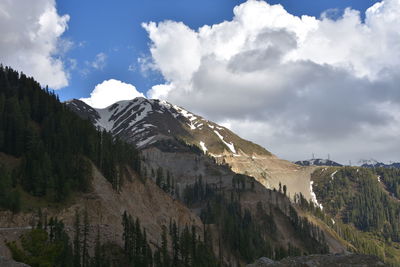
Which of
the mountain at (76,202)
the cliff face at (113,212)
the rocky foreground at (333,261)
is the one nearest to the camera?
the rocky foreground at (333,261)

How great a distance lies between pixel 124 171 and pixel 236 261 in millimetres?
54046

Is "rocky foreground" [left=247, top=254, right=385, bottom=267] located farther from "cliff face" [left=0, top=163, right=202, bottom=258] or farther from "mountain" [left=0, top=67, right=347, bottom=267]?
"cliff face" [left=0, top=163, right=202, bottom=258]

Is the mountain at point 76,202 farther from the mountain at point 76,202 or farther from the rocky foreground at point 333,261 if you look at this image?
the rocky foreground at point 333,261

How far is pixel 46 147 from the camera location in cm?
13175

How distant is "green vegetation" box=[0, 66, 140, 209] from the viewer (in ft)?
371

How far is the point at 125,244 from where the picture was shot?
10475 centimetres

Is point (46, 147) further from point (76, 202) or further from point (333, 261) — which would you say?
point (333, 261)

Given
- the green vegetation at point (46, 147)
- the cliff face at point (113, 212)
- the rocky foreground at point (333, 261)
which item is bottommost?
the rocky foreground at point (333, 261)

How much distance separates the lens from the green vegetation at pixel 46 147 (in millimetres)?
112938

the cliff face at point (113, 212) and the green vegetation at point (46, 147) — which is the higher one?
the green vegetation at point (46, 147)

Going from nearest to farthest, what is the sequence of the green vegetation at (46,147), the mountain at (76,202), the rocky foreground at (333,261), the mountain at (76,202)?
the rocky foreground at (333,261)
the mountain at (76,202)
the mountain at (76,202)
the green vegetation at (46,147)

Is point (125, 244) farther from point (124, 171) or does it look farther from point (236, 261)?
point (236, 261)

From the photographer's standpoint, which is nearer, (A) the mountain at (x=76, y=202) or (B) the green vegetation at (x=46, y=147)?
(A) the mountain at (x=76, y=202)

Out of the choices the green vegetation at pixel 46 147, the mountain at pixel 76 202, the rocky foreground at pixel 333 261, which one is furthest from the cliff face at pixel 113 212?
the rocky foreground at pixel 333 261
